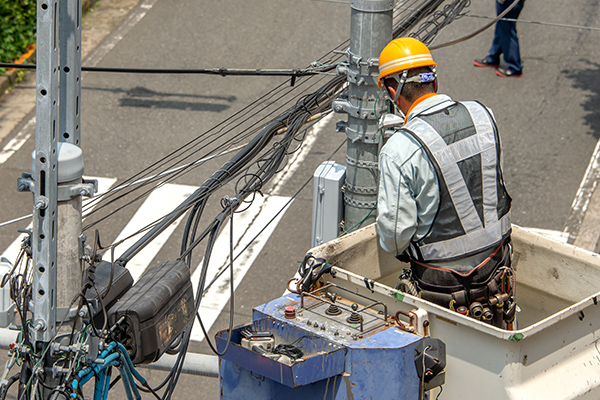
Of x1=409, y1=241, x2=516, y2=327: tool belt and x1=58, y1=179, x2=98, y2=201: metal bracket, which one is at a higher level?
x1=58, y1=179, x2=98, y2=201: metal bracket

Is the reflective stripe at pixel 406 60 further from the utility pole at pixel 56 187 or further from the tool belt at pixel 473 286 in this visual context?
the utility pole at pixel 56 187

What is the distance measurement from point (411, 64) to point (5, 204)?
21.7 feet

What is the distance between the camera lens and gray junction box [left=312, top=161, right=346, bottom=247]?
645cm

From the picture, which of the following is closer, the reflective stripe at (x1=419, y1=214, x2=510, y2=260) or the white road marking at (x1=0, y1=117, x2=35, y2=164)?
the reflective stripe at (x1=419, y1=214, x2=510, y2=260)

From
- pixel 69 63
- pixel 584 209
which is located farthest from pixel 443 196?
pixel 584 209

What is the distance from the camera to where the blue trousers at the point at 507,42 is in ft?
41.2

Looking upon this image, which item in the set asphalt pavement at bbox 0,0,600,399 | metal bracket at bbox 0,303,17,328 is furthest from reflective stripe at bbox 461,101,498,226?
asphalt pavement at bbox 0,0,600,399

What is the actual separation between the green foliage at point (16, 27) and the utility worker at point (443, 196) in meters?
9.18

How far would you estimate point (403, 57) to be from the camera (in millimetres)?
5262

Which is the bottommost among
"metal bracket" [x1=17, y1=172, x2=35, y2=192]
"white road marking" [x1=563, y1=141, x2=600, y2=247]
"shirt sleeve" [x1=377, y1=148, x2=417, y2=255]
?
"white road marking" [x1=563, y1=141, x2=600, y2=247]

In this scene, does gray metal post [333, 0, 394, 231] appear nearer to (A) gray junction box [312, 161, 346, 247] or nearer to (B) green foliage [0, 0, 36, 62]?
(A) gray junction box [312, 161, 346, 247]

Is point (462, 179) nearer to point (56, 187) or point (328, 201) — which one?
point (328, 201)

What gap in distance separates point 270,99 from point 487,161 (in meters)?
7.70

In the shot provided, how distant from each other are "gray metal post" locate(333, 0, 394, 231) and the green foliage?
8.20 metres
